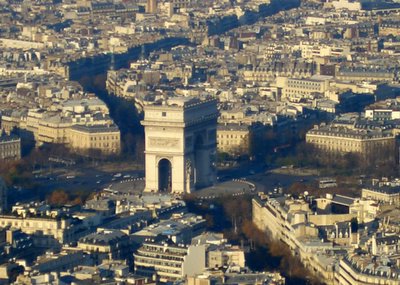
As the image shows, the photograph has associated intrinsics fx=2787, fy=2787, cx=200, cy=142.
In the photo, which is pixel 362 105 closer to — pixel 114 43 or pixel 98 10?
pixel 114 43

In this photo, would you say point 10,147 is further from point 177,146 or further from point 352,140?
point 352,140

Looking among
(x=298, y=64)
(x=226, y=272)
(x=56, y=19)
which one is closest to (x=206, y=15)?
(x=56, y=19)

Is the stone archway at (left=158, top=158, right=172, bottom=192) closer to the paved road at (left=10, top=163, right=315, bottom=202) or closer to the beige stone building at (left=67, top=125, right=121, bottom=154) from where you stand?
the paved road at (left=10, top=163, right=315, bottom=202)

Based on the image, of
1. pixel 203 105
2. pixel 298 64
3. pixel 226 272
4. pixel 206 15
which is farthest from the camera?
pixel 206 15

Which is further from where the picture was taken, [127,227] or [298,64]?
[298,64]

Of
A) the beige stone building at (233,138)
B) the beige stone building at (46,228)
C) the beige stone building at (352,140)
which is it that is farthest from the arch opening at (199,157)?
the beige stone building at (46,228)

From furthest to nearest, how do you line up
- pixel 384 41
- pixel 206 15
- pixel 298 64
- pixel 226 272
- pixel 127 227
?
pixel 206 15
pixel 384 41
pixel 298 64
pixel 127 227
pixel 226 272
